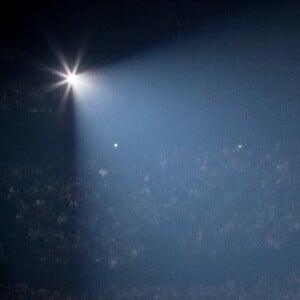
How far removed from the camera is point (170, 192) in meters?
4.16

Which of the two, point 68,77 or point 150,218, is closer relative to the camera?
point 68,77

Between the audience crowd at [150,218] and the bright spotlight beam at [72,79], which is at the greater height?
the bright spotlight beam at [72,79]

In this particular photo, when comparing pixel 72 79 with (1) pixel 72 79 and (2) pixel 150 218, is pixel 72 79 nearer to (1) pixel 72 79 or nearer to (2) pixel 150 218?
(1) pixel 72 79

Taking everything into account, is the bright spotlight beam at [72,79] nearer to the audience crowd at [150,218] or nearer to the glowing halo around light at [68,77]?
the glowing halo around light at [68,77]

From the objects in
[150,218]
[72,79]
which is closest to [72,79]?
[72,79]

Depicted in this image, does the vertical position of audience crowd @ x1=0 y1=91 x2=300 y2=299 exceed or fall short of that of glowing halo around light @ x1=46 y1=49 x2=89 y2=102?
it falls short

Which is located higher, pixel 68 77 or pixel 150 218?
pixel 68 77

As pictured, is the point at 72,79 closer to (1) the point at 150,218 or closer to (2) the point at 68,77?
(2) the point at 68,77

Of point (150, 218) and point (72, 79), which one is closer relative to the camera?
point (72, 79)

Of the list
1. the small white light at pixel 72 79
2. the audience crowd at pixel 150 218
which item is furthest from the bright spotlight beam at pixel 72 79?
the audience crowd at pixel 150 218

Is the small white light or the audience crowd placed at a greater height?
→ the small white light

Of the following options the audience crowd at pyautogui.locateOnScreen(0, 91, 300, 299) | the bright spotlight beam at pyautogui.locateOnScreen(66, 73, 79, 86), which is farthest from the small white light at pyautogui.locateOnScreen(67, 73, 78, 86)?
the audience crowd at pyautogui.locateOnScreen(0, 91, 300, 299)

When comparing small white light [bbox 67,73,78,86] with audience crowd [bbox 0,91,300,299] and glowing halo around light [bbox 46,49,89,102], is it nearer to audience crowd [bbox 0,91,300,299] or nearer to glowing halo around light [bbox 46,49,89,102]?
glowing halo around light [bbox 46,49,89,102]

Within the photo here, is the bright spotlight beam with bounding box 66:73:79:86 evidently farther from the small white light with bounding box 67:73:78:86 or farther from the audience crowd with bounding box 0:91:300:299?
the audience crowd with bounding box 0:91:300:299
